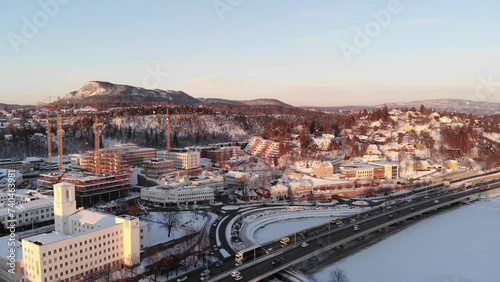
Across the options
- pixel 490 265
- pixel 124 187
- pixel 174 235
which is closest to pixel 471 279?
pixel 490 265

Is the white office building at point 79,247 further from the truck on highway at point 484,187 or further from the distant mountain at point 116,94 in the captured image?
the distant mountain at point 116,94

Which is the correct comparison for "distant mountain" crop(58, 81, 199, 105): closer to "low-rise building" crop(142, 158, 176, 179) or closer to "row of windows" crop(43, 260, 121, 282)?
"low-rise building" crop(142, 158, 176, 179)

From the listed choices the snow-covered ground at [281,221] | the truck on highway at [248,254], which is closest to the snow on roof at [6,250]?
the truck on highway at [248,254]

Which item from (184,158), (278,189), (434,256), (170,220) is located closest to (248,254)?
(170,220)

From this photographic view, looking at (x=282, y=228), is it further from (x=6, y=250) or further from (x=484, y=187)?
(x=484, y=187)

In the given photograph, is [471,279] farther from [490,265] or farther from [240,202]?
[240,202]
